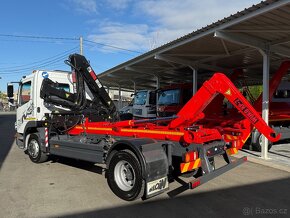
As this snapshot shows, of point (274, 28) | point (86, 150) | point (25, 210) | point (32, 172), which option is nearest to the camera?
point (25, 210)

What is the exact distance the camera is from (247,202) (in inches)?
223

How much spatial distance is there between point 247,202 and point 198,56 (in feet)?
30.1

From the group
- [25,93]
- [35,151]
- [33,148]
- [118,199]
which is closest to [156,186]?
[118,199]

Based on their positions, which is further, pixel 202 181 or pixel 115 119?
pixel 115 119

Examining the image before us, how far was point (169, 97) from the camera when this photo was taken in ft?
53.1

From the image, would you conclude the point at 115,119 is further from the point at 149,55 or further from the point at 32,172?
the point at 149,55

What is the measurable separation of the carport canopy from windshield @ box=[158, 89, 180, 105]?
136 cm

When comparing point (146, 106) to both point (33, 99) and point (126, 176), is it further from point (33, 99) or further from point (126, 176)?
point (126, 176)

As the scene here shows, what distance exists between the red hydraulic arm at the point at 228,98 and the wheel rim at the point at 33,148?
13.6 ft

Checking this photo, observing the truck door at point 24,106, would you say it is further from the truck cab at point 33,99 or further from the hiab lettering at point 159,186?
the hiab lettering at point 159,186

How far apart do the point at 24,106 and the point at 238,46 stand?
7.76 m

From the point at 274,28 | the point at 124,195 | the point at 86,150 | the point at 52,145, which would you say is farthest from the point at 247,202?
the point at 274,28

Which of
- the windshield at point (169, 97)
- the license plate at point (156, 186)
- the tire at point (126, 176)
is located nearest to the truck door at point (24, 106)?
the tire at point (126, 176)

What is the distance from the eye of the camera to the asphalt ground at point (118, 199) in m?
5.15
